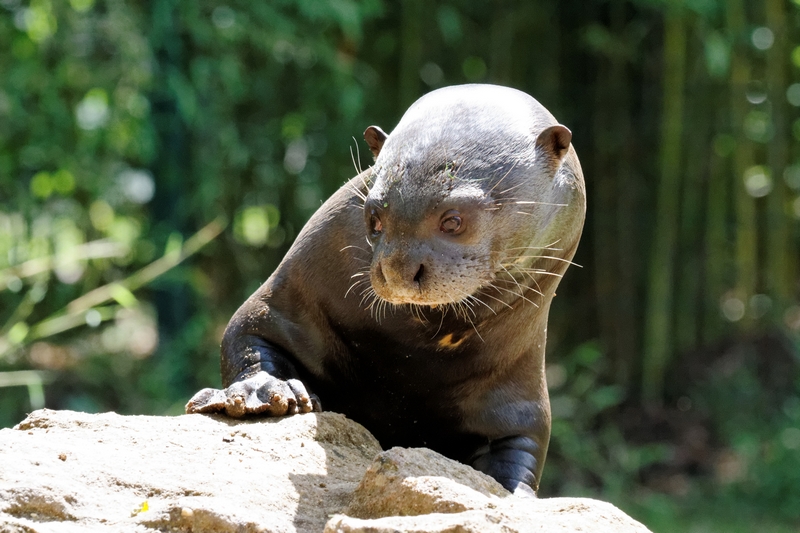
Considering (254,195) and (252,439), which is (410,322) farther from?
(254,195)

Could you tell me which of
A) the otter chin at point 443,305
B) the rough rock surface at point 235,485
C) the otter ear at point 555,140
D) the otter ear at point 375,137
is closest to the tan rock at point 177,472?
the rough rock surface at point 235,485

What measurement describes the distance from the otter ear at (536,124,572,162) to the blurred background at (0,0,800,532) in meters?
3.38

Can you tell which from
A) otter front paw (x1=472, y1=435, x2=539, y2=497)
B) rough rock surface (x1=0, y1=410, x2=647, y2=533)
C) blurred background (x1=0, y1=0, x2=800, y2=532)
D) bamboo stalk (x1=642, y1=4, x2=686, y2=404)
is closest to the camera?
rough rock surface (x1=0, y1=410, x2=647, y2=533)

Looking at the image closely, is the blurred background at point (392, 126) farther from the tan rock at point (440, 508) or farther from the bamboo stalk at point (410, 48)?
Result: the tan rock at point (440, 508)

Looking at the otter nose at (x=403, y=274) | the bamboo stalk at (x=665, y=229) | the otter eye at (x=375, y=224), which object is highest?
the otter eye at (x=375, y=224)

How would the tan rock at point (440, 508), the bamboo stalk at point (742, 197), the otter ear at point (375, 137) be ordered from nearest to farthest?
the tan rock at point (440, 508) < the otter ear at point (375, 137) < the bamboo stalk at point (742, 197)

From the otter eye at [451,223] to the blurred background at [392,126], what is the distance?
3.51 m

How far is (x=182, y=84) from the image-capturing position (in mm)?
6371

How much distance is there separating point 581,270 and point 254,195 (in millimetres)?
2447

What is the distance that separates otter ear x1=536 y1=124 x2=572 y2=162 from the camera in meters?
2.89

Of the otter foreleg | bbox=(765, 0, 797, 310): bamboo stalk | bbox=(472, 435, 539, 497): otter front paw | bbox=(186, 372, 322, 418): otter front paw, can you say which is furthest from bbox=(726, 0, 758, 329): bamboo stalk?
bbox=(186, 372, 322, 418): otter front paw

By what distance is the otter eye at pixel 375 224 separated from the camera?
2.65 m

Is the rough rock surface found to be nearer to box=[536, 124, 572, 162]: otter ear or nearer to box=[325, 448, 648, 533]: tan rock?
box=[325, 448, 648, 533]: tan rock

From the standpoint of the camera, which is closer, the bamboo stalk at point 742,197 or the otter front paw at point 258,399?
the otter front paw at point 258,399
